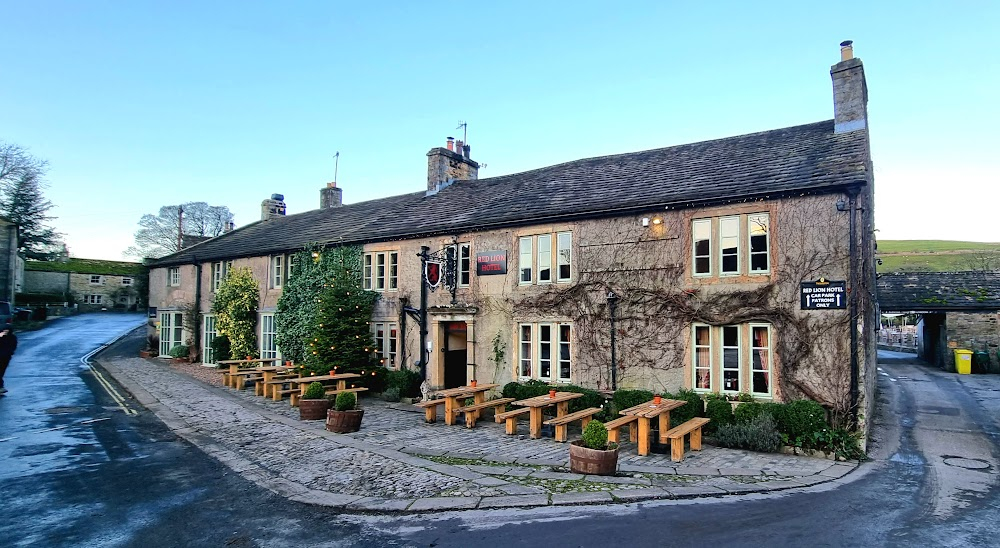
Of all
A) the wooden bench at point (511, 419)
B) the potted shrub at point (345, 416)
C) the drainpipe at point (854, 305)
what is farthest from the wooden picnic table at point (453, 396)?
the drainpipe at point (854, 305)

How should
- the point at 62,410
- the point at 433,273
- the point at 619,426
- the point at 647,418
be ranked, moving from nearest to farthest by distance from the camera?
the point at 647,418 < the point at 619,426 < the point at 62,410 < the point at 433,273

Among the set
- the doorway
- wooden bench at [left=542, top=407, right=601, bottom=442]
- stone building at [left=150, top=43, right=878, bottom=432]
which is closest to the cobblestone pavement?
wooden bench at [left=542, top=407, right=601, bottom=442]

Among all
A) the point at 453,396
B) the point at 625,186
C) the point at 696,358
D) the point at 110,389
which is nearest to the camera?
the point at 696,358

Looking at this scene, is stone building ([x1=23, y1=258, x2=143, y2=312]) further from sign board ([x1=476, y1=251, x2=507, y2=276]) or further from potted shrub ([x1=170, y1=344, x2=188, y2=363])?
sign board ([x1=476, y1=251, x2=507, y2=276])

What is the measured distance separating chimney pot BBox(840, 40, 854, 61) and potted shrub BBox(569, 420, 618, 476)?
11114 millimetres

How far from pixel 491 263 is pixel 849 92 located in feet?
33.6

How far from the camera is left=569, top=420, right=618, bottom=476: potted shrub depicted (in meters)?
8.82

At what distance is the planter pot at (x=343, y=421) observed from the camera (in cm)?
1222

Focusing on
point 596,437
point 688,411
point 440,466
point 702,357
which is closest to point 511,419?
point 440,466

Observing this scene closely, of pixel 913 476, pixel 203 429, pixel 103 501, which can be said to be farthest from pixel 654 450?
pixel 203 429

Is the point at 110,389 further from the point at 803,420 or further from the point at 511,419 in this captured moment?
the point at 803,420

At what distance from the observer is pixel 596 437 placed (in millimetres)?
8930

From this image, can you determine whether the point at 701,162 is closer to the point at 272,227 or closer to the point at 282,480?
the point at 282,480

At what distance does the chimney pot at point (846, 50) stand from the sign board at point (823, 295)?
598cm
